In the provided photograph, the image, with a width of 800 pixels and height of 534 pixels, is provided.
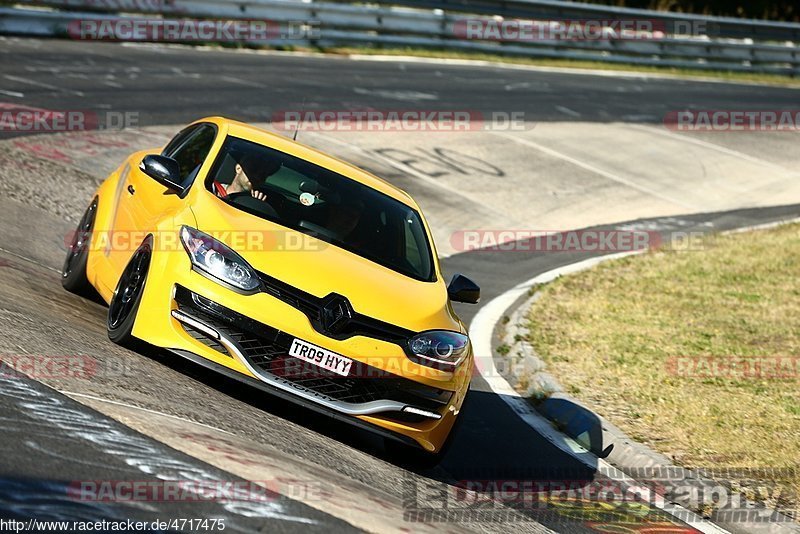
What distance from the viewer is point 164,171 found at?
25.4 feet

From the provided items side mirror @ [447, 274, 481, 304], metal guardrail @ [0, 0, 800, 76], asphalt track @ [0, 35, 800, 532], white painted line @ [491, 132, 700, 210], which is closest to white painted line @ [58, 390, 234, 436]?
asphalt track @ [0, 35, 800, 532]

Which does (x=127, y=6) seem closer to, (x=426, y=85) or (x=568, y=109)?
(x=426, y=85)

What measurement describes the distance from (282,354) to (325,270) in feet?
2.08

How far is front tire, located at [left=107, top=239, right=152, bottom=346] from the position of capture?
7.02 m

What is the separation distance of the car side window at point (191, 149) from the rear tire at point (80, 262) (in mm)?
790

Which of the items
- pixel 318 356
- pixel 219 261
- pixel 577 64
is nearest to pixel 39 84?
pixel 219 261

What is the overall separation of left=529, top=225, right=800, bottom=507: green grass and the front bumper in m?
2.28

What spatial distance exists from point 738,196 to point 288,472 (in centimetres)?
Result: 1612

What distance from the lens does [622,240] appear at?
16734mm

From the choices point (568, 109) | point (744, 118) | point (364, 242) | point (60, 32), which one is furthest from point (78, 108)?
point (744, 118)

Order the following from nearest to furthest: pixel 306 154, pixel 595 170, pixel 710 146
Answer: pixel 306 154 < pixel 595 170 < pixel 710 146

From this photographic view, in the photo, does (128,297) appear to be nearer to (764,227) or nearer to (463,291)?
(463,291)

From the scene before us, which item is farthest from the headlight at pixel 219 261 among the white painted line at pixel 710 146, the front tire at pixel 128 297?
the white painted line at pixel 710 146

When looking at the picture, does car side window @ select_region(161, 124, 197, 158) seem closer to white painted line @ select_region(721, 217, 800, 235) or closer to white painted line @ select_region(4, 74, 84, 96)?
white painted line @ select_region(4, 74, 84, 96)
